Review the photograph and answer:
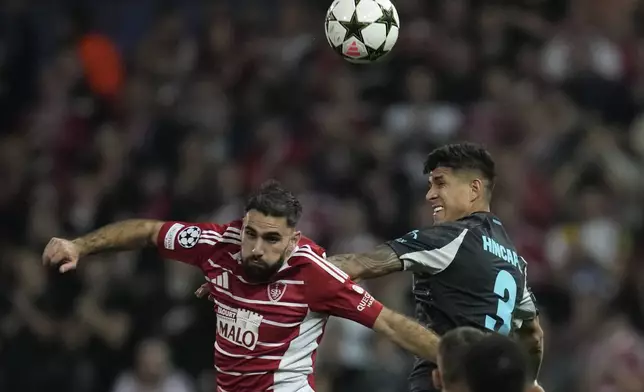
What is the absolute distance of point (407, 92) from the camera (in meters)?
14.0

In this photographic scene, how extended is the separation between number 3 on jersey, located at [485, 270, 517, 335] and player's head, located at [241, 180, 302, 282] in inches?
45.3

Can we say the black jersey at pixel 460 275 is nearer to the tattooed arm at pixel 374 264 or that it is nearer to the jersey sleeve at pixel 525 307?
the tattooed arm at pixel 374 264

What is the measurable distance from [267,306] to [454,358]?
7.29 feet

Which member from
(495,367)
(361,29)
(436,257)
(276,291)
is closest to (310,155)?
(361,29)

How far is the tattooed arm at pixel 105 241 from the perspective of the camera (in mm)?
7215

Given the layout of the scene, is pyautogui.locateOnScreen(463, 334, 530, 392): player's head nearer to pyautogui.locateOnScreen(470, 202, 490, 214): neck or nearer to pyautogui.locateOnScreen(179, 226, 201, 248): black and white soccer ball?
pyautogui.locateOnScreen(470, 202, 490, 214): neck

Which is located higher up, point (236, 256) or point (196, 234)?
point (196, 234)

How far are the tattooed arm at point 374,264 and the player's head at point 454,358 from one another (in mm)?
1625

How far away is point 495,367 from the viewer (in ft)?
17.2

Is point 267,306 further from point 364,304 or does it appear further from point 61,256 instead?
point 61,256

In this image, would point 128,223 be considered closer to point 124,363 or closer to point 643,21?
point 124,363

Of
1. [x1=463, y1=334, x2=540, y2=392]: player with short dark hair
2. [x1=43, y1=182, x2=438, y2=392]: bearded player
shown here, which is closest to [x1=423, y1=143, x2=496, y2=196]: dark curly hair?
[x1=43, y1=182, x2=438, y2=392]: bearded player

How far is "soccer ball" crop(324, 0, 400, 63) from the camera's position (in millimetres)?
8523

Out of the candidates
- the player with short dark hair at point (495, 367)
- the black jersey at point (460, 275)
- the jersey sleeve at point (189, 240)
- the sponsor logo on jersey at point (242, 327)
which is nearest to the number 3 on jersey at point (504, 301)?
the black jersey at point (460, 275)
